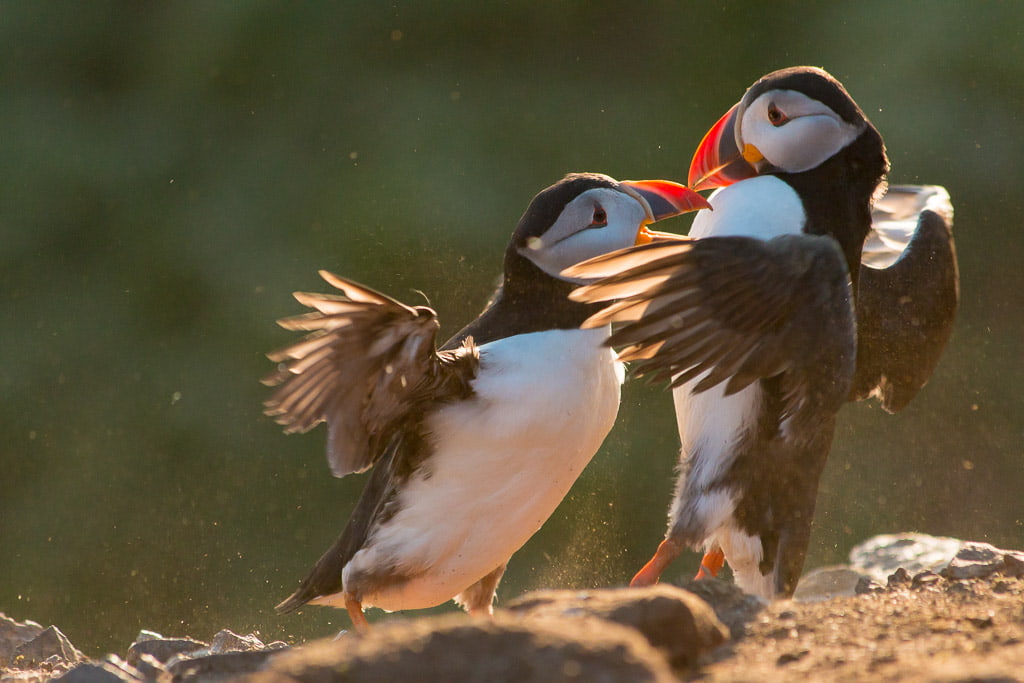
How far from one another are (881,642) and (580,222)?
1.79m

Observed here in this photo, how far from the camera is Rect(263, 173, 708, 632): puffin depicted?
12.0ft

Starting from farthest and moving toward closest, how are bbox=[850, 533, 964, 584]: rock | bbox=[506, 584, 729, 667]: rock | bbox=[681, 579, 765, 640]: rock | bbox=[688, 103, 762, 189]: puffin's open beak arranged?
1. bbox=[850, 533, 964, 584]: rock
2. bbox=[688, 103, 762, 189]: puffin's open beak
3. bbox=[681, 579, 765, 640]: rock
4. bbox=[506, 584, 729, 667]: rock

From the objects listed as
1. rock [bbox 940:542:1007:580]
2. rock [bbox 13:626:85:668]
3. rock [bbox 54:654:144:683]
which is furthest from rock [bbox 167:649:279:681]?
rock [bbox 940:542:1007:580]

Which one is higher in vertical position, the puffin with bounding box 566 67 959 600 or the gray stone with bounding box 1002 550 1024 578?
the puffin with bounding box 566 67 959 600

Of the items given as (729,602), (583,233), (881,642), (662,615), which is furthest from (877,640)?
(583,233)

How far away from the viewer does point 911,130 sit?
8711 mm

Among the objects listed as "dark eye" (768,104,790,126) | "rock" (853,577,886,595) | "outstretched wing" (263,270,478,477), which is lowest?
"rock" (853,577,886,595)

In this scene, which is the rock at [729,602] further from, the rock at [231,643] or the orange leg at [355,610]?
the rock at [231,643]

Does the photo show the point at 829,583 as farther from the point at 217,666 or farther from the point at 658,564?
the point at 217,666

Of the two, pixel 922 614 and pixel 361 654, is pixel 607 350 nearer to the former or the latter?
pixel 922 614

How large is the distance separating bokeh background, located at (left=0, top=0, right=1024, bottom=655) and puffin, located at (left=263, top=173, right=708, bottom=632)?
370 centimetres

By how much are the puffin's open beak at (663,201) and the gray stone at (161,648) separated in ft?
6.78

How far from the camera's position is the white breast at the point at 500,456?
3.71 m

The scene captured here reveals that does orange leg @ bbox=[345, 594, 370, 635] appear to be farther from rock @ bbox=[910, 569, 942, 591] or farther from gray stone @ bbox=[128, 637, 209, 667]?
rock @ bbox=[910, 569, 942, 591]
